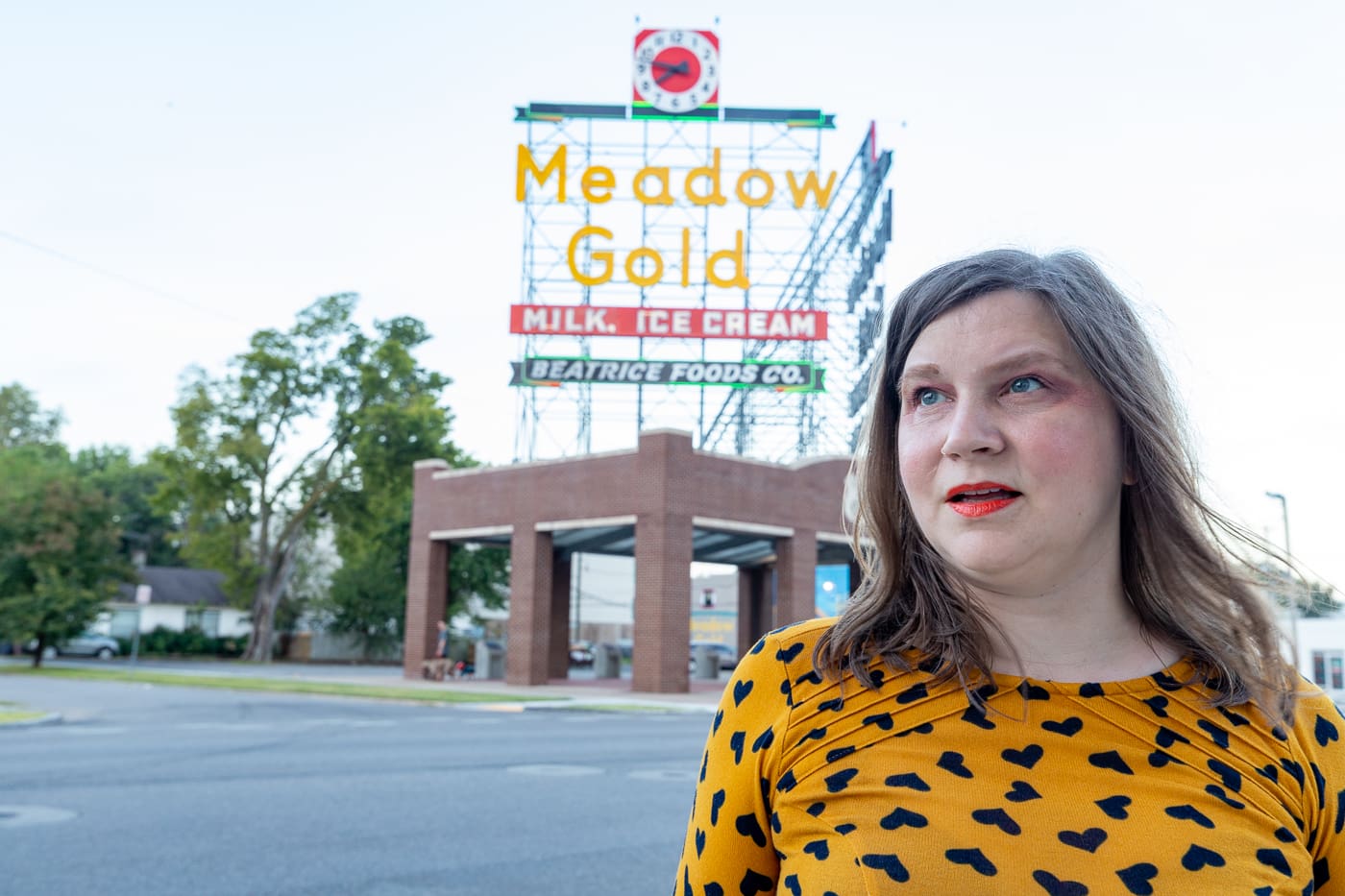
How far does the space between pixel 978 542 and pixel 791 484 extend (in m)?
30.2

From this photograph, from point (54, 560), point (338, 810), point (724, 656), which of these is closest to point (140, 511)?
point (54, 560)

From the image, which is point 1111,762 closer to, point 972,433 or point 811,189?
point 972,433

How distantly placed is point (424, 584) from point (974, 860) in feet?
112

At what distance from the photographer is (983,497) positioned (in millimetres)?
1679

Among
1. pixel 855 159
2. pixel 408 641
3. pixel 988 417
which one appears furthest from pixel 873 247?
pixel 988 417

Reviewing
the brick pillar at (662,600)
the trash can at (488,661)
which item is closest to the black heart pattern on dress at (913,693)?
the brick pillar at (662,600)

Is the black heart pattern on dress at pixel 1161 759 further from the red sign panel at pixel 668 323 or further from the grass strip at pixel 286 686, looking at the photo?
the red sign panel at pixel 668 323

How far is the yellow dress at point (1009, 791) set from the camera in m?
1.48

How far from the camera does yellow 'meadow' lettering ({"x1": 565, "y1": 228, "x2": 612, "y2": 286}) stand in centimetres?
3472

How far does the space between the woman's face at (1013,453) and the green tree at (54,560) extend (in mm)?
37371

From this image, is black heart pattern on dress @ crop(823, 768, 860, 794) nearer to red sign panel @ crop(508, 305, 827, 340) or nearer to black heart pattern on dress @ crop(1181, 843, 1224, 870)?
black heart pattern on dress @ crop(1181, 843, 1224, 870)

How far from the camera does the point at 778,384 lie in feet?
111

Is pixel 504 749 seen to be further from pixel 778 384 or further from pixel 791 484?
pixel 778 384

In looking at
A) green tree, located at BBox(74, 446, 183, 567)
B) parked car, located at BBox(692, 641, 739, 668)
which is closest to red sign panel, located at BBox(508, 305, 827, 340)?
parked car, located at BBox(692, 641, 739, 668)
